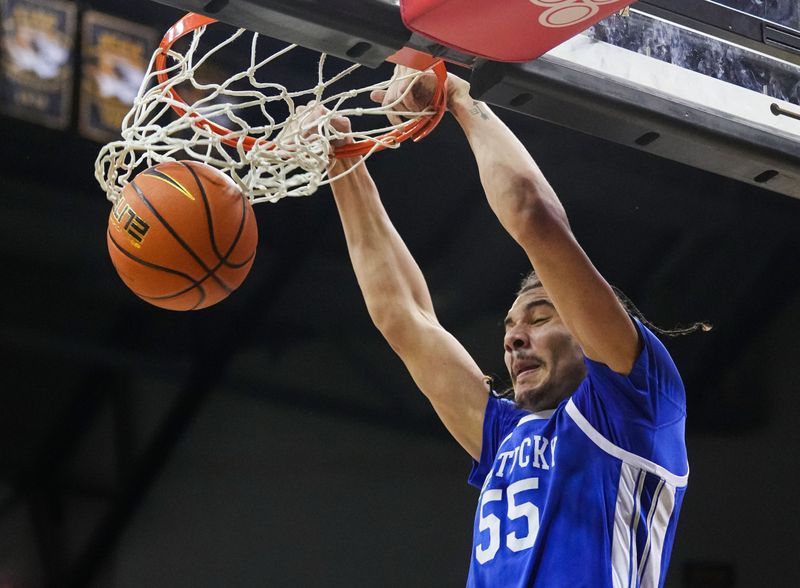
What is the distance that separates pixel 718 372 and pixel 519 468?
3159mm

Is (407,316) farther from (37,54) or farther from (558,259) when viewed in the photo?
(37,54)

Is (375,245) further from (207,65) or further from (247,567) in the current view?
(247,567)

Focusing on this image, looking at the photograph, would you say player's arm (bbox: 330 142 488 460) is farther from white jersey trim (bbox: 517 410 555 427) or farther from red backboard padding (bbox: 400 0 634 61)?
red backboard padding (bbox: 400 0 634 61)

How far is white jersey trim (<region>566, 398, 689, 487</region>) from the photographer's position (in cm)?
208

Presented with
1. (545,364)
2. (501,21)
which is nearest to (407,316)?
(545,364)

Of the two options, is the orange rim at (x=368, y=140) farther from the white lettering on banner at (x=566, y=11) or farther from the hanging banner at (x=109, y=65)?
the hanging banner at (x=109, y=65)

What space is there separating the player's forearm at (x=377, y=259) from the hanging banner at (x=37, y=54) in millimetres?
1722

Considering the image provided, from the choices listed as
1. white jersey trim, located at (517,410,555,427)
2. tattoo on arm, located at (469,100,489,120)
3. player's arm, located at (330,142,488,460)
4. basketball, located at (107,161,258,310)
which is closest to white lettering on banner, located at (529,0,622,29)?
tattoo on arm, located at (469,100,489,120)

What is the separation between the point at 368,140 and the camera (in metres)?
2.39

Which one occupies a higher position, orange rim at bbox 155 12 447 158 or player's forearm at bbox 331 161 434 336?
orange rim at bbox 155 12 447 158

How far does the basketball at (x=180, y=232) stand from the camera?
2072 mm

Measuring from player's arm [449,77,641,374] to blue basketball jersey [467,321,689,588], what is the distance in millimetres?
45

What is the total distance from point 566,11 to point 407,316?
3.76 ft

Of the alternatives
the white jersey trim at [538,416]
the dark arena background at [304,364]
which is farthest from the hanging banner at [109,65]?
the white jersey trim at [538,416]
